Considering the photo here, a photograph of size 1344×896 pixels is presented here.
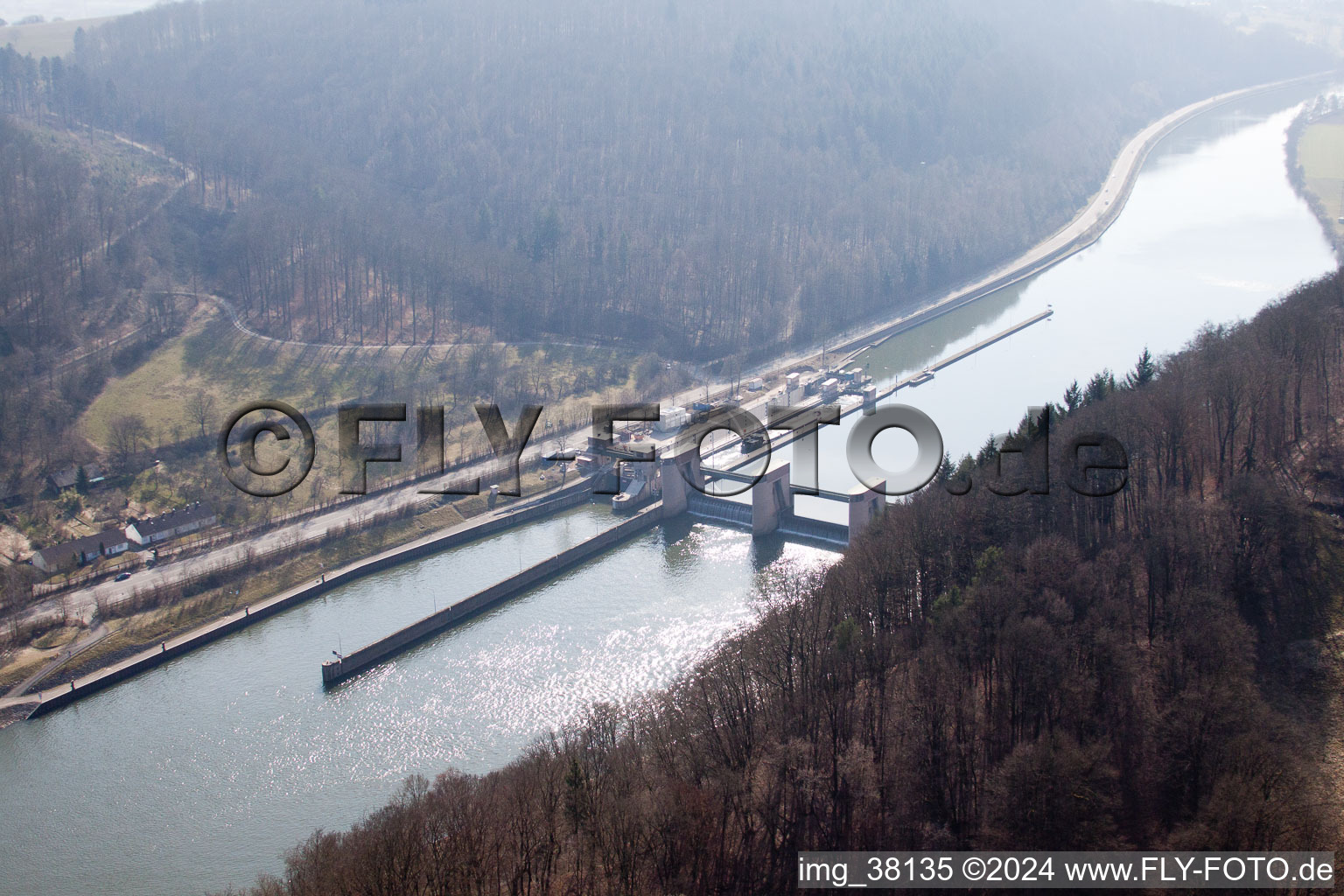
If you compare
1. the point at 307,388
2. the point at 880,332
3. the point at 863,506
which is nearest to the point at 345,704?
the point at 863,506

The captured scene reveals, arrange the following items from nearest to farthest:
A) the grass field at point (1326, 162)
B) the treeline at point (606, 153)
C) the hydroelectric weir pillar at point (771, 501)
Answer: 1. the hydroelectric weir pillar at point (771, 501)
2. the treeline at point (606, 153)
3. the grass field at point (1326, 162)

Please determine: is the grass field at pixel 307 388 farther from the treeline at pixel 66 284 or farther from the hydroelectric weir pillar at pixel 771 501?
the hydroelectric weir pillar at pixel 771 501

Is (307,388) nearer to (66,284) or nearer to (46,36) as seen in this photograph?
(66,284)

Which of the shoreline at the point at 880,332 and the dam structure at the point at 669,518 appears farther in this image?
the dam structure at the point at 669,518

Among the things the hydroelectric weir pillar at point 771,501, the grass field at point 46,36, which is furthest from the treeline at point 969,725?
the grass field at point 46,36

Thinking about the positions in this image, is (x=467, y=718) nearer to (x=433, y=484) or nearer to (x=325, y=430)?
(x=433, y=484)

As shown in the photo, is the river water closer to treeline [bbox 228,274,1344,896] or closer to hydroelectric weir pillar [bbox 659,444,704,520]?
hydroelectric weir pillar [bbox 659,444,704,520]

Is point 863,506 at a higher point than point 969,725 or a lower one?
higher

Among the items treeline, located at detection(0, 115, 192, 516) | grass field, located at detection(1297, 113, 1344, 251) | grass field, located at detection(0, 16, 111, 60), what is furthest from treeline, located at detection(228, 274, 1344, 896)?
grass field, located at detection(0, 16, 111, 60)
